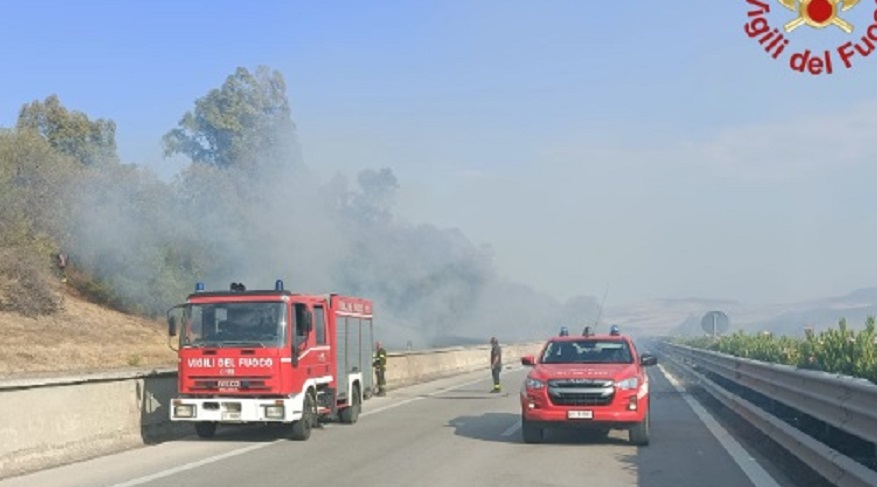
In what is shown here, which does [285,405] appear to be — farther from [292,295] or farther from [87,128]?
[87,128]

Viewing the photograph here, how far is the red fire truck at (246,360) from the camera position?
49.2 ft

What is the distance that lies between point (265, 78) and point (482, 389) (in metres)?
47.8

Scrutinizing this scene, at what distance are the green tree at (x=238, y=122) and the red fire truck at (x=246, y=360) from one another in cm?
5150

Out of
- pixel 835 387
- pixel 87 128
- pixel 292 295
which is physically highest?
pixel 87 128

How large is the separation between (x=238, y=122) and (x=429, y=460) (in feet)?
198

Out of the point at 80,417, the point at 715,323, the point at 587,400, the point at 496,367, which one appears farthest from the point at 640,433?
the point at 715,323

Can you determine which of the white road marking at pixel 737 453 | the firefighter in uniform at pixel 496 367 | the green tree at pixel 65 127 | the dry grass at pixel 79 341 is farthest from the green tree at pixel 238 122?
the white road marking at pixel 737 453

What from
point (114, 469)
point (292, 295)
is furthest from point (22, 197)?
point (114, 469)

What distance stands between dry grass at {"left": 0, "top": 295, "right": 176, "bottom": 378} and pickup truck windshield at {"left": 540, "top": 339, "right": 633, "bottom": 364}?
19.8 m

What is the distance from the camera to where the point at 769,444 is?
13586mm

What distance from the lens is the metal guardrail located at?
25.9 feet

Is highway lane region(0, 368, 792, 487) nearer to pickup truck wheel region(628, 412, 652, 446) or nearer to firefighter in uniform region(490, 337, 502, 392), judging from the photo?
pickup truck wheel region(628, 412, 652, 446)

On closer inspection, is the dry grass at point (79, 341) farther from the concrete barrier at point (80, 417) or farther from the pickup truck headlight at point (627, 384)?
the pickup truck headlight at point (627, 384)

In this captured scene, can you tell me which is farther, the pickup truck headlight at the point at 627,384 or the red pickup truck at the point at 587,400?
the pickup truck headlight at the point at 627,384
